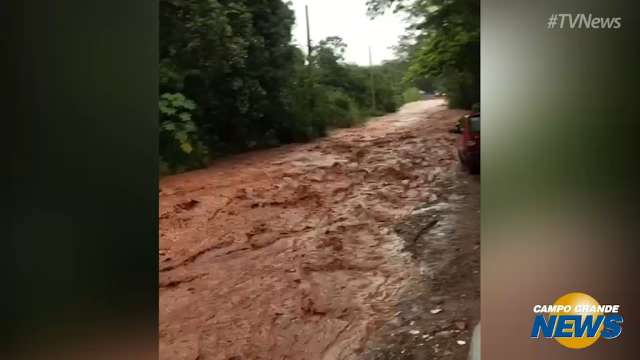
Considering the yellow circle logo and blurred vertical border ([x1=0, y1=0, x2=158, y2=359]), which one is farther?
the yellow circle logo

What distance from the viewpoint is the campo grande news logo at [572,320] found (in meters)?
2.43

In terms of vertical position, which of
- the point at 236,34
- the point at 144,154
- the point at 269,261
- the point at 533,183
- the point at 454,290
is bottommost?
the point at 454,290

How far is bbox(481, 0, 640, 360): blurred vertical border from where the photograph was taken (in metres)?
2.41

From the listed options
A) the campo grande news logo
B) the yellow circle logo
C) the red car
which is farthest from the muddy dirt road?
the yellow circle logo

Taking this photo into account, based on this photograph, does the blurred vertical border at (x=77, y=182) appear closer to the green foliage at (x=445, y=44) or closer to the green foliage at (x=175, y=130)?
the green foliage at (x=175, y=130)

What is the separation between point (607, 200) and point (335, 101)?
56.4 inches

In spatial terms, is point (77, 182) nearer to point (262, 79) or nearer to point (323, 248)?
point (262, 79)

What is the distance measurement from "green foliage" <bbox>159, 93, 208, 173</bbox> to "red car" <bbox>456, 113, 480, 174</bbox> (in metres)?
1.34

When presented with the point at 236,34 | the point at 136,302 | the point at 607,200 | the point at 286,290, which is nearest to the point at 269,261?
the point at 286,290

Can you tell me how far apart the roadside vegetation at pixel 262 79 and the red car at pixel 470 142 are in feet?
0.31

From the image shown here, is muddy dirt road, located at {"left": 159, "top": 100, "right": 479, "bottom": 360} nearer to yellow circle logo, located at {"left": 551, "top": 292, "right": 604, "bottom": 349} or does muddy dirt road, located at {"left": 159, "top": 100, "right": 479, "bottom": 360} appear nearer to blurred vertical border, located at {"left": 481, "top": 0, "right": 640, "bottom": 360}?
blurred vertical border, located at {"left": 481, "top": 0, "right": 640, "bottom": 360}

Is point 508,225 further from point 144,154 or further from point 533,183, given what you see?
point 144,154

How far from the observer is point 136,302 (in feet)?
7.80

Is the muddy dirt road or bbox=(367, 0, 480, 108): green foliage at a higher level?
bbox=(367, 0, 480, 108): green foliage
